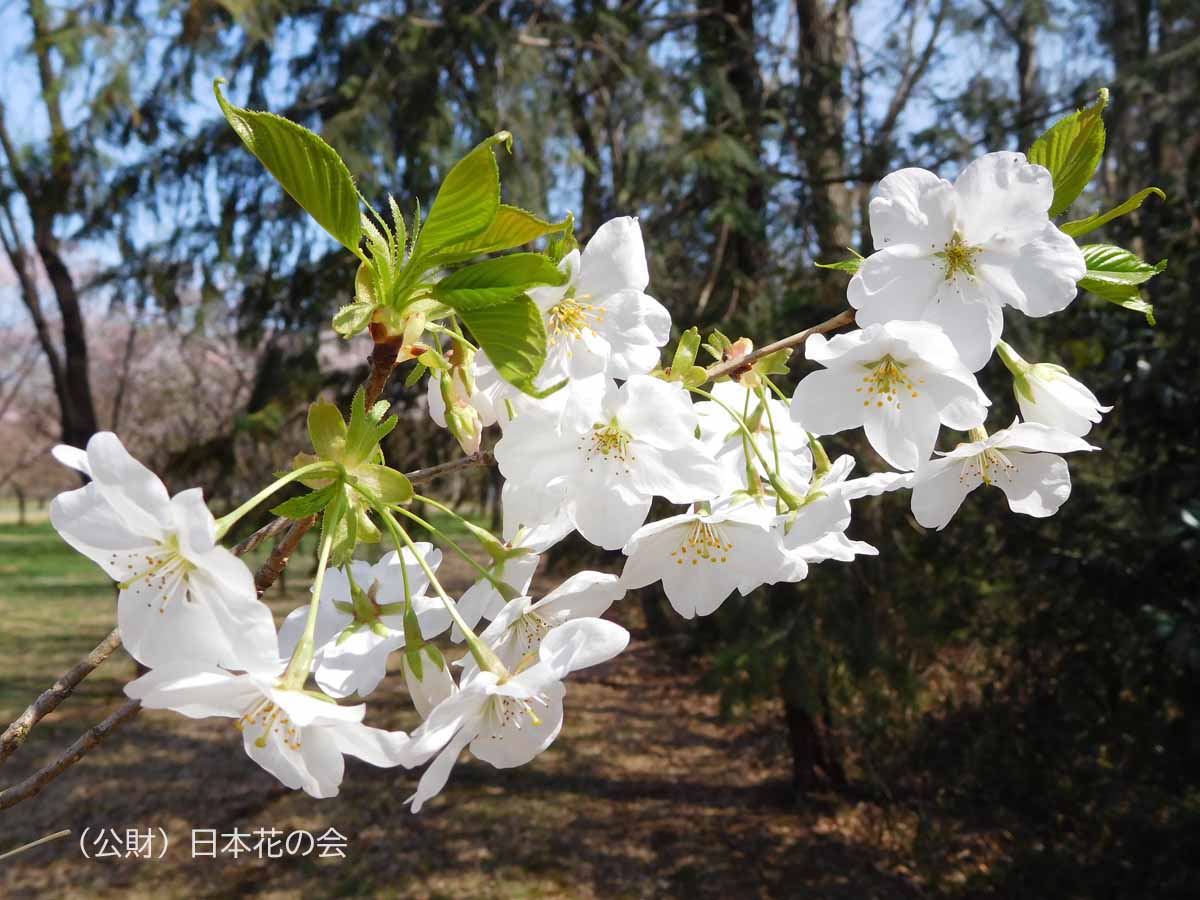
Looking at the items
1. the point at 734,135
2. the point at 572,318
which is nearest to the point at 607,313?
the point at 572,318

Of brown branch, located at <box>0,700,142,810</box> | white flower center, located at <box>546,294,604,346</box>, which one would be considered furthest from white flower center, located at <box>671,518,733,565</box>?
brown branch, located at <box>0,700,142,810</box>

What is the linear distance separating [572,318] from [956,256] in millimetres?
295

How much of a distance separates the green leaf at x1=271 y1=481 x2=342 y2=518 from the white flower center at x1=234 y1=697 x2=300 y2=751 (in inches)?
4.8

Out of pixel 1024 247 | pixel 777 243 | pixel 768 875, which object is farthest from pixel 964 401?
pixel 768 875

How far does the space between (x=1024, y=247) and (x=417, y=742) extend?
55 centimetres

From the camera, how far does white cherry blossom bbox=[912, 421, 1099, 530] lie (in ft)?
2.47

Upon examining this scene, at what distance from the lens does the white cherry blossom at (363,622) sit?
0.62 m

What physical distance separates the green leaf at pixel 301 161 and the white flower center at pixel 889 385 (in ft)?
1.37

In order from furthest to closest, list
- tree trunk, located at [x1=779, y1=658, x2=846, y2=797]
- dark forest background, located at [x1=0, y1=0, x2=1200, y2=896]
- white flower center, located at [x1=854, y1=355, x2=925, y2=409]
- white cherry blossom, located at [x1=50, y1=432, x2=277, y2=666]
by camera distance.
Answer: tree trunk, located at [x1=779, y1=658, x2=846, y2=797] → dark forest background, located at [x1=0, y1=0, x2=1200, y2=896] → white flower center, located at [x1=854, y1=355, x2=925, y2=409] → white cherry blossom, located at [x1=50, y1=432, x2=277, y2=666]

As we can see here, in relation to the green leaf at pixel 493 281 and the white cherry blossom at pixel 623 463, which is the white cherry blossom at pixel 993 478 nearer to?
the white cherry blossom at pixel 623 463

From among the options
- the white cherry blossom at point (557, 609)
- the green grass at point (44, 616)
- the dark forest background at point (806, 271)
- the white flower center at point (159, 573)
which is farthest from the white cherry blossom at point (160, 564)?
the green grass at point (44, 616)

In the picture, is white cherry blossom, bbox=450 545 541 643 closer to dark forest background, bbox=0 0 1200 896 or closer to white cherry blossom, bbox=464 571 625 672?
white cherry blossom, bbox=464 571 625 672

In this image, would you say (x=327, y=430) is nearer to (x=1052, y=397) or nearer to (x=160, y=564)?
(x=160, y=564)

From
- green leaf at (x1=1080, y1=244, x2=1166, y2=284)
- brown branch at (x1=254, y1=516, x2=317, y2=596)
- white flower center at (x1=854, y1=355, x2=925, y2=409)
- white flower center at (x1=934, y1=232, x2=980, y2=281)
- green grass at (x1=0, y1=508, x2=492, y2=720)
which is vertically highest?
white flower center at (x1=934, y1=232, x2=980, y2=281)
